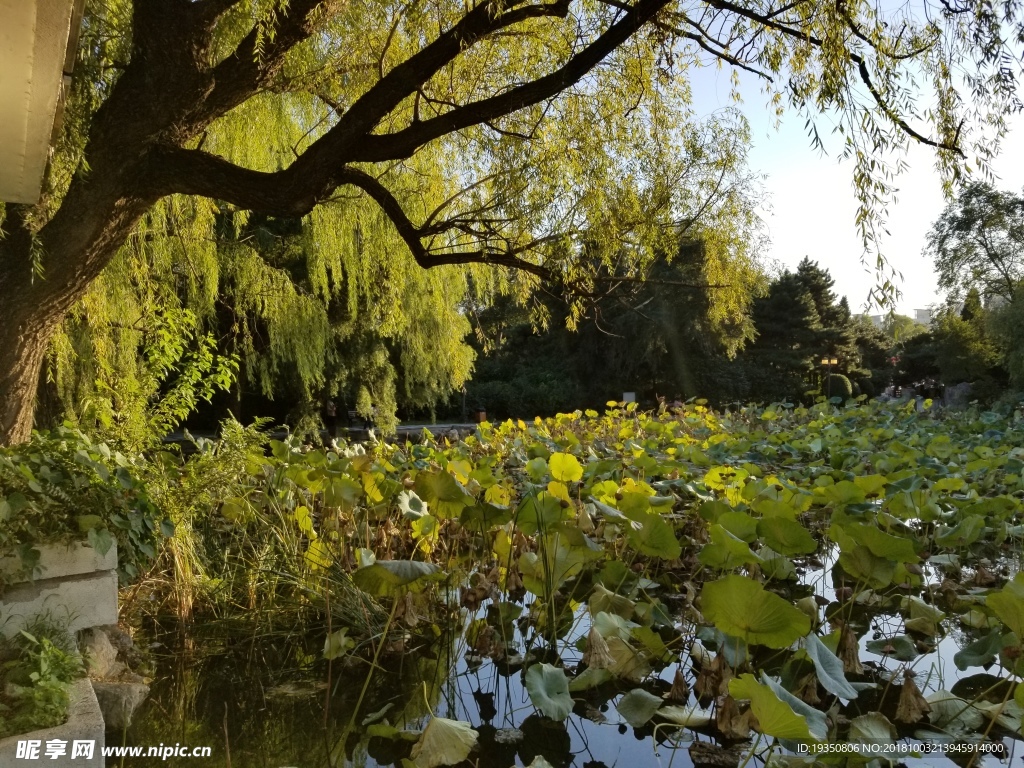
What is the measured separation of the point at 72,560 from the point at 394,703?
0.73 metres

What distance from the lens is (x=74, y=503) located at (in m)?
1.61

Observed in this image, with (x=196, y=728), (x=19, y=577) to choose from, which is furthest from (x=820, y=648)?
(x=19, y=577)

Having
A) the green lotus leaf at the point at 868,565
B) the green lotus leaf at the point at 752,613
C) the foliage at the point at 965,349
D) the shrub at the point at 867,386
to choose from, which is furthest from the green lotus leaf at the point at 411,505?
the shrub at the point at 867,386

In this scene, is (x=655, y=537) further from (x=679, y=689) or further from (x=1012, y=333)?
(x=1012, y=333)

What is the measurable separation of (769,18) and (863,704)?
194 centimetres

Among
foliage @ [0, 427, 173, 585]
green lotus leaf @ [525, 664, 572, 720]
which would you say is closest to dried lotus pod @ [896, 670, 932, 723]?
green lotus leaf @ [525, 664, 572, 720]

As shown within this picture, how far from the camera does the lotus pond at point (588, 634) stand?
4.10ft

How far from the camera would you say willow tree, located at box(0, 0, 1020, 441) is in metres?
2.24

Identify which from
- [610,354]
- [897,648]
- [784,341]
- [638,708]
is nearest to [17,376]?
[638,708]

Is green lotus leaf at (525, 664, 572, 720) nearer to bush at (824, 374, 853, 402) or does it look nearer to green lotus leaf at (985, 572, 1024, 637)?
green lotus leaf at (985, 572, 1024, 637)

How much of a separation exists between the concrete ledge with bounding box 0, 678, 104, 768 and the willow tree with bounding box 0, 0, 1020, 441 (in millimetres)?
1352

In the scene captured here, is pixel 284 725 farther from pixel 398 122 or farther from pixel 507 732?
pixel 398 122

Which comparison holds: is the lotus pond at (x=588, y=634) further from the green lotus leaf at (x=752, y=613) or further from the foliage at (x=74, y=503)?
the foliage at (x=74, y=503)

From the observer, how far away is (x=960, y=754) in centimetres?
123
